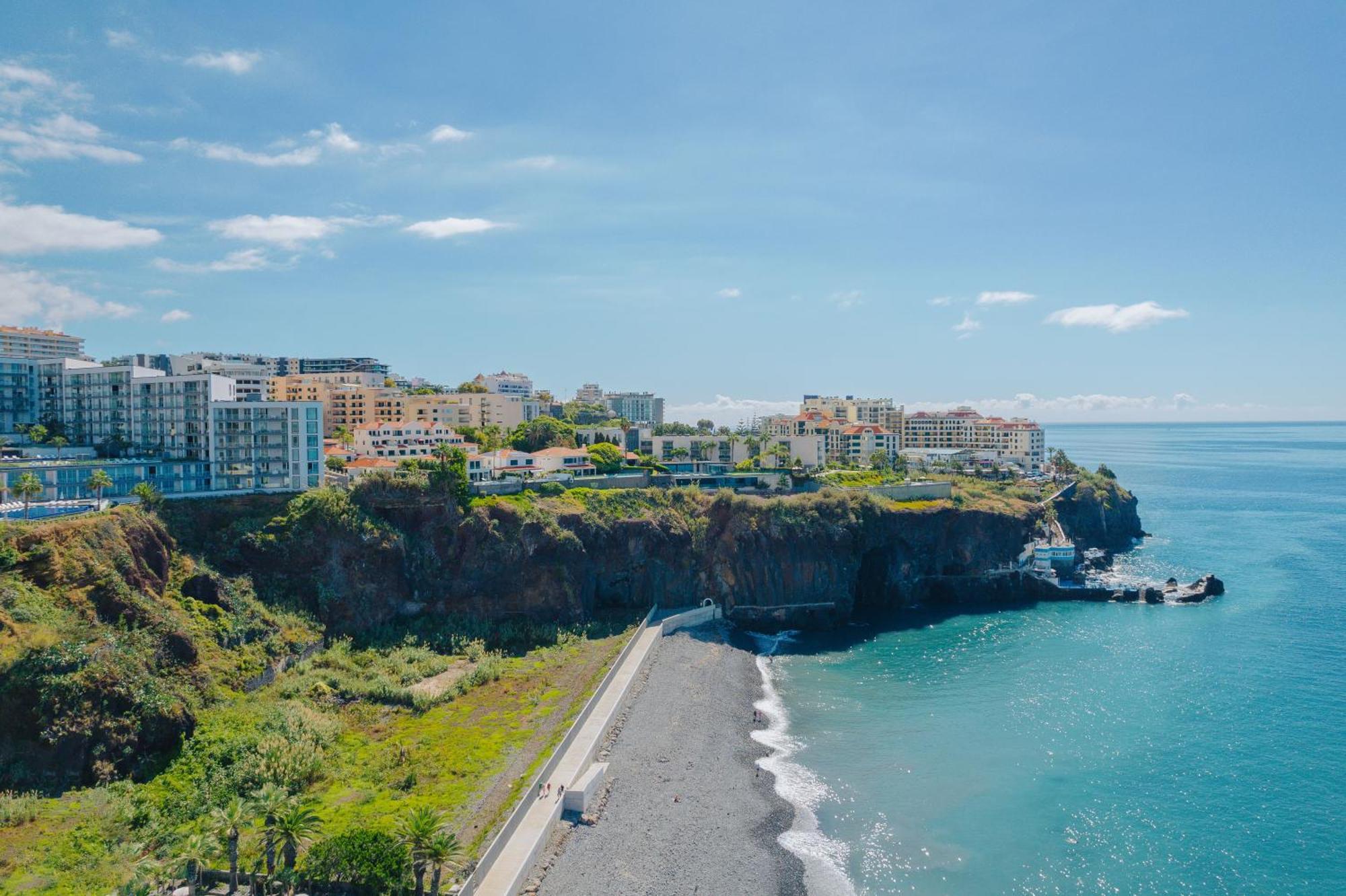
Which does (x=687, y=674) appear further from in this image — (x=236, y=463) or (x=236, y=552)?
(x=236, y=463)

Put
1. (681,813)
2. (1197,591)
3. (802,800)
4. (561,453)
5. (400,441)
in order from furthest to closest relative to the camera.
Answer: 1. (400,441)
2. (561,453)
3. (1197,591)
4. (802,800)
5. (681,813)

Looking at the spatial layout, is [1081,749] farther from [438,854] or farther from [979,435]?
[979,435]

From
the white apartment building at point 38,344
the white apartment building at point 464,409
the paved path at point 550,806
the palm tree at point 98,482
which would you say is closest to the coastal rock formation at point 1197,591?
the paved path at point 550,806

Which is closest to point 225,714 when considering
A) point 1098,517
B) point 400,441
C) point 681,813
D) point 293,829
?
point 293,829

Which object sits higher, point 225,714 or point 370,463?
point 370,463

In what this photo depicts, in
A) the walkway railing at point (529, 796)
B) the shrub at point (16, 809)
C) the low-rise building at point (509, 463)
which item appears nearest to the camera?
the walkway railing at point (529, 796)

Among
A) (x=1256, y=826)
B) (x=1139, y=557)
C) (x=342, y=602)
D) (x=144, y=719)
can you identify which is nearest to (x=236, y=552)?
Result: (x=342, y=602)

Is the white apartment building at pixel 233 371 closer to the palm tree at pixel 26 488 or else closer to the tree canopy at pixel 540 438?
the tree canopy at pixel 540 438
